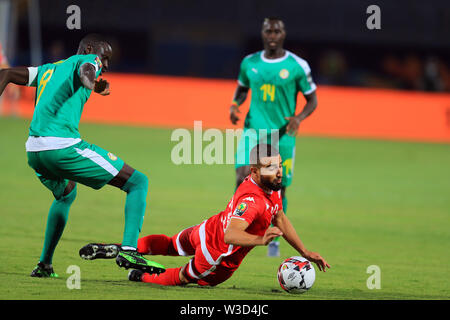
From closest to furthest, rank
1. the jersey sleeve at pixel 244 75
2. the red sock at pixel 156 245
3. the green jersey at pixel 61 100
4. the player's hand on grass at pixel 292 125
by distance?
1. the green jersey at pixel 61 100
2. the red sock at pixel 156 245
3. the player's hand on grass at pixel 292 125
4. the jersey sleeve at pixel 244 75

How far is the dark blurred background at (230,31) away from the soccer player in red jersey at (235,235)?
25.0 meters

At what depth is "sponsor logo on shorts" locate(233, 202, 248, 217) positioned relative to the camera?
6.75 m

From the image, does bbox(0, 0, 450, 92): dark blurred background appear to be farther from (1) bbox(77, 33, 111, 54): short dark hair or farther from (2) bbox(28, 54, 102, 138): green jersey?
(2) bbox(28, 54, 102, 138): green jersey

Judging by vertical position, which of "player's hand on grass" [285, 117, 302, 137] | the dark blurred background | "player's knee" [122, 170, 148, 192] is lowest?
"player's knee" [122, 170, 148, 192]

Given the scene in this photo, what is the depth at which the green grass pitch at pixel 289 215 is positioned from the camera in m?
7.39

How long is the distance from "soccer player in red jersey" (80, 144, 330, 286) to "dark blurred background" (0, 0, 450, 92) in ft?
82.0

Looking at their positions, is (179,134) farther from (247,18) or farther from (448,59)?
(448,59)

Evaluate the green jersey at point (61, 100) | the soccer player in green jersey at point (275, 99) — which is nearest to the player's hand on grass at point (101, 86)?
the green jersey at point (61, 100)

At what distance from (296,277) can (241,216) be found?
0.86 m

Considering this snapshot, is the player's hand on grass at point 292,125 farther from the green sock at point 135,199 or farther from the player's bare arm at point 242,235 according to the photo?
the player's bare arm at point 242,235

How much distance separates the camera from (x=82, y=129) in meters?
22.4

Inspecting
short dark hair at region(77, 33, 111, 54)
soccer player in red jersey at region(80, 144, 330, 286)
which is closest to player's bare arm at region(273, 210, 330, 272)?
soccer player in red jersey at region(80, 144, 330, 286)

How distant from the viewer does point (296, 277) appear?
7137 mm
